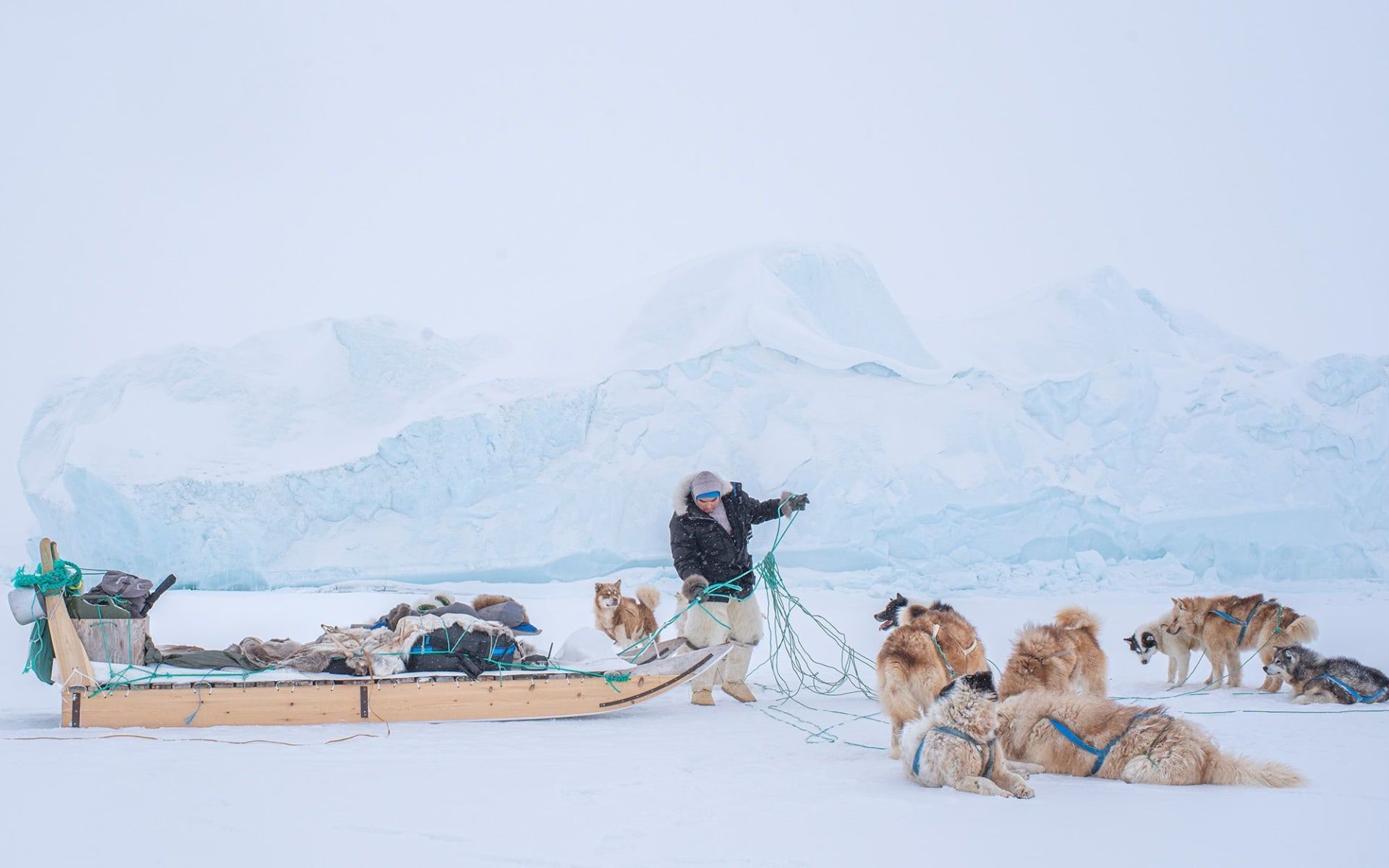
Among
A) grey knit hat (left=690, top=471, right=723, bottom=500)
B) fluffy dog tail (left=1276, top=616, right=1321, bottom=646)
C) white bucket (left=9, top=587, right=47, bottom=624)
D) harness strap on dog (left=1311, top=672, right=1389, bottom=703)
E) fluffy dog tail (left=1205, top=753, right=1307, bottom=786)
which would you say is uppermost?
grey knit hat (left=690, top=471, right=723, bottom=500)

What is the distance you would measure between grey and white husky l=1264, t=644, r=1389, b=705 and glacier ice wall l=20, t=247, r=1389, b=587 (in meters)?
5.44

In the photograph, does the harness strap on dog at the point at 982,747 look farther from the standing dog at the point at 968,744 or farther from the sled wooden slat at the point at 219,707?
the sled wooden slat at the point at 219,707

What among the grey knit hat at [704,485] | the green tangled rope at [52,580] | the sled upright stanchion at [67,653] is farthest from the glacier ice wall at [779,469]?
the sled upright stanchion at [67,653]

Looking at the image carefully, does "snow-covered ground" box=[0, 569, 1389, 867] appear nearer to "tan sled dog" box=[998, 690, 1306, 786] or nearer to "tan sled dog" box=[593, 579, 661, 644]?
"tan sled dog" box=[998, 690, 1306, 786]

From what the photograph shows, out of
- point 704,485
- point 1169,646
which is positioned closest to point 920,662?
point 704,485

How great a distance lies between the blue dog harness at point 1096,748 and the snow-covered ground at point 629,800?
0.44 ft

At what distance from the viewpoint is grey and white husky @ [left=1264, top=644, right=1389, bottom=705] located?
4.48 meters

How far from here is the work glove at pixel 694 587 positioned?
4805 mm

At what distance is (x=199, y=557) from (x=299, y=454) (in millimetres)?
1762

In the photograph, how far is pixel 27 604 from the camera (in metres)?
3.91

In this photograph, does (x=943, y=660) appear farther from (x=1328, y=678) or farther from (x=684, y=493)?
(x=1328, y=678)

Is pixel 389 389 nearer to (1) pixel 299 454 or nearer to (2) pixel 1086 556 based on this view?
(1) pixel 299 454

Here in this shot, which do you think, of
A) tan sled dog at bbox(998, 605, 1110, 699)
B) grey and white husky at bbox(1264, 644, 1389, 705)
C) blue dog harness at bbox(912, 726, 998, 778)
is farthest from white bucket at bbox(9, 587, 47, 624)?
grey and white husky at bbox(1264, 644, 1389, 705)

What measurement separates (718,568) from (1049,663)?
172cm
